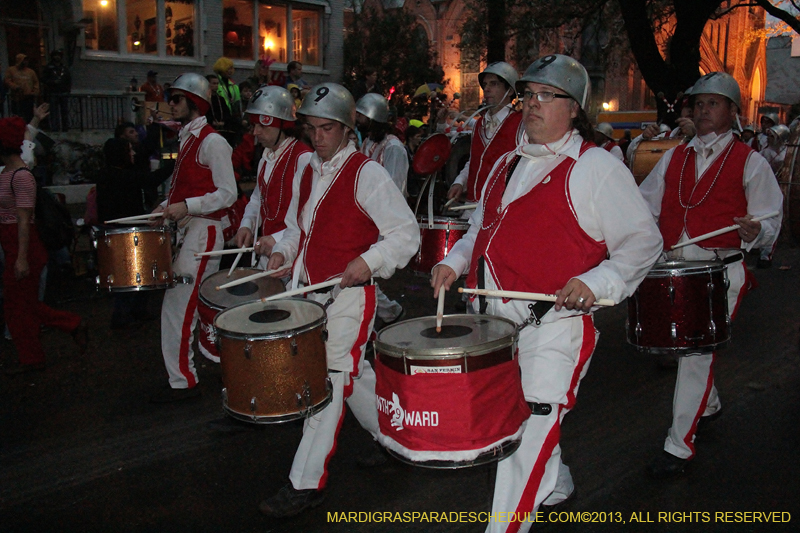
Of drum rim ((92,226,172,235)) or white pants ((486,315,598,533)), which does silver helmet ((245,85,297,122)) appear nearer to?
drum rim ((92,226,172,235))

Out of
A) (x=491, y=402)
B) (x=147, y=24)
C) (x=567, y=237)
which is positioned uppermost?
(x=147, y=24)

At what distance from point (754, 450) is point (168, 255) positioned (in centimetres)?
433

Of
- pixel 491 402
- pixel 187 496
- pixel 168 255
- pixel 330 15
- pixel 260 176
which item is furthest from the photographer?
pixel 330 15

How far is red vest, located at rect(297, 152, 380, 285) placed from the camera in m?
4.12

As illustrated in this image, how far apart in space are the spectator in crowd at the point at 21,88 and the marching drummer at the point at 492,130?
10.7 metres

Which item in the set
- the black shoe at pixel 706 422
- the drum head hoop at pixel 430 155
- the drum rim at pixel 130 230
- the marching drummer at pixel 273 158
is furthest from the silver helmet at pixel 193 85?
the black shoe at pixel 706 422

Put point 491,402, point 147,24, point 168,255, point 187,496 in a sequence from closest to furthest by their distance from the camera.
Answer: point 491,402, point 187,496, point 168,255, point 147,24

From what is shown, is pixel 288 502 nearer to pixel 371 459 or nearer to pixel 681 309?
pixel 371 459

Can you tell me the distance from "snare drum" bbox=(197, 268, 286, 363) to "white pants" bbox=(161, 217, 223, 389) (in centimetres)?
57

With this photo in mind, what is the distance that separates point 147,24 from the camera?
1966cm

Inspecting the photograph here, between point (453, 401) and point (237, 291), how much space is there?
2.61 m

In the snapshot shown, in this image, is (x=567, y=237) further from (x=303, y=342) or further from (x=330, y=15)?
(x=330, y=15)

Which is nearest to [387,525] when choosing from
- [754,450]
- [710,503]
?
[710,503]

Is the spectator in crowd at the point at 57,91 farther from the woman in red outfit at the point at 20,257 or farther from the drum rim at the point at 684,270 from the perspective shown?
the drum rim at the point at 684,270
